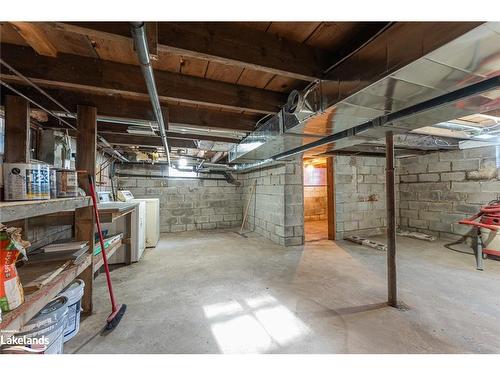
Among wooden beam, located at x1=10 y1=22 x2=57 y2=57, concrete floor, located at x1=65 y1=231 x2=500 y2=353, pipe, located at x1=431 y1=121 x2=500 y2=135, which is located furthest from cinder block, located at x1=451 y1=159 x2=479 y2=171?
wooden beam, located at x1=10 y1=22 x2=57 y2=57

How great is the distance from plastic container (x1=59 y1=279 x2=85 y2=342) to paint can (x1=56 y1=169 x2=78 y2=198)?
0.70 m

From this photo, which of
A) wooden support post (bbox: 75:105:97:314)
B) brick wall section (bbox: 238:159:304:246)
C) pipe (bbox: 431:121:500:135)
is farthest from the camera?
brick wall section (bbox: 238:159:304:246)

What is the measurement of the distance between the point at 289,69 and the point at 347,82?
38 centimetres

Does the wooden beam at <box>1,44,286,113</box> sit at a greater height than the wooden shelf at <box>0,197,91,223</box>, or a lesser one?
greater

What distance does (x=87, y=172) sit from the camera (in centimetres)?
182

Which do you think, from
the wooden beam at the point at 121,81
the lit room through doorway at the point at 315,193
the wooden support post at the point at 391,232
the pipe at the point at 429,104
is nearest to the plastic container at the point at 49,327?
the wooden beam at the point at 121,81

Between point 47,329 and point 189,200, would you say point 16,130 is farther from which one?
point 189,200

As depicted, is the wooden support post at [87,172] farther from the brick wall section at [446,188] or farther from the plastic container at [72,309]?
the brick wall section at [446,188]

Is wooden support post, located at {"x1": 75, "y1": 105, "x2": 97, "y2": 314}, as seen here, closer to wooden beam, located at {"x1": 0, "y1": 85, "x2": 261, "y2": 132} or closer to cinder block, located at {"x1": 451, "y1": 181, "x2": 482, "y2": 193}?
wooden beam, located at {"x1": 0, "y1": 85, "x2": 261, "y2": 132}

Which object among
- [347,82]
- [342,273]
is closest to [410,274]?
[342,273]

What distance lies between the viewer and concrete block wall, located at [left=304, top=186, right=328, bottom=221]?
7254mm

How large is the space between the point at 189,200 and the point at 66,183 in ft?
14.7

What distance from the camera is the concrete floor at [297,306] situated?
57.5 inches
